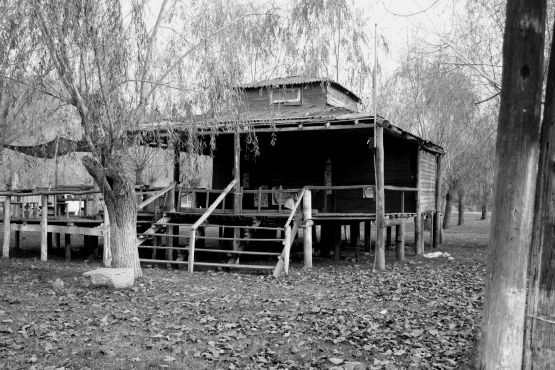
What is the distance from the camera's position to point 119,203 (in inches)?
431

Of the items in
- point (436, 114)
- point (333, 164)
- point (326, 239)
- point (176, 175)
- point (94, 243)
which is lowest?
point (94, 243)

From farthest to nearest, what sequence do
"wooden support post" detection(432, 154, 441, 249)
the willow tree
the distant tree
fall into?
1. the distant tree
2. "wooden support post" detection(432, 154, 441, 249)
3. the willow tree

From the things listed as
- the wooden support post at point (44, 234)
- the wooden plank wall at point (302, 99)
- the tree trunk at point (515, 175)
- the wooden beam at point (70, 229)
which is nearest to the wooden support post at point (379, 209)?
the wooden plank wall at point (302, 99)

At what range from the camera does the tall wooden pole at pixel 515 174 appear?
3879 millimetres

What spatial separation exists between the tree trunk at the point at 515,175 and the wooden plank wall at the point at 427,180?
1617cm

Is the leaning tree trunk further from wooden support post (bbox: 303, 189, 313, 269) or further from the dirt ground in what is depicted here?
wooden support post (bbox: 303, 189, 313, 269)

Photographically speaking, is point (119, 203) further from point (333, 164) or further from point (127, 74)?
point (333, 164)

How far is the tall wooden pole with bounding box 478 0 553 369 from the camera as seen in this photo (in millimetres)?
3879

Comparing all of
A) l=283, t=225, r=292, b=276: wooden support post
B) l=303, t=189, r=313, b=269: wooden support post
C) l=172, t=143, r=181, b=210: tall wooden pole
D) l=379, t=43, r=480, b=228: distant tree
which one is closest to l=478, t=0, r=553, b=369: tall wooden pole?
l=283, t=225, r=292, b=276: wooden support post

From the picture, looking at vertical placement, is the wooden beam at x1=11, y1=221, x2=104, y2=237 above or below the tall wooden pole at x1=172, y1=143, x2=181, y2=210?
below

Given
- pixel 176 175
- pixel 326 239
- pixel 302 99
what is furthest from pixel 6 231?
pixel 302 99

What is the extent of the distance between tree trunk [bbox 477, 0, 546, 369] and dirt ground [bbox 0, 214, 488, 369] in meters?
0.98

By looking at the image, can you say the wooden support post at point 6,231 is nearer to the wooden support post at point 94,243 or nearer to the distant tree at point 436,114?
the wooden support post at point 94,243

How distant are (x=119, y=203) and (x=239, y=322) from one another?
4596mm
